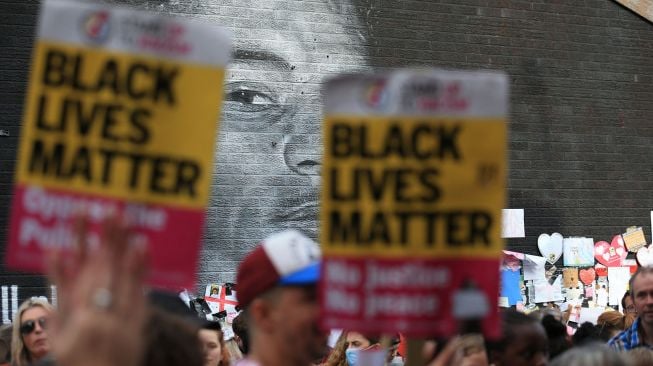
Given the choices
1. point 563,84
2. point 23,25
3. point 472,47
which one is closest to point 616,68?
point 563,84

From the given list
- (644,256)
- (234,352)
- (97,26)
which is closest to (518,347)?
(97,26)

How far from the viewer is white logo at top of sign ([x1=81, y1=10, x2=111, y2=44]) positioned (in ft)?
8.39

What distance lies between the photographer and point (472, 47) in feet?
41.7

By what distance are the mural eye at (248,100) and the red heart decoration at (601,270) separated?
4710 millimetres

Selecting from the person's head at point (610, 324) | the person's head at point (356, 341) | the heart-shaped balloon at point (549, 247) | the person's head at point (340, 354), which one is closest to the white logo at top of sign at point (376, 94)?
the person's head at point (340, 354)

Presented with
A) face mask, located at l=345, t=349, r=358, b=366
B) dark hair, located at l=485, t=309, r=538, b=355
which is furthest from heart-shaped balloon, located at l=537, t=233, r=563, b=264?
dark hair, located at l=485, t=309, r=538, b=355

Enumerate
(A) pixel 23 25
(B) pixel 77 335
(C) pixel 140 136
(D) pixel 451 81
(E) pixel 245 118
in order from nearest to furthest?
1. (B) pixel 77 335
2. (C) pixel 140 136
3. (D) pixel 451 81
4. (A) pixel 23 25
5. (E) pixel 245 118

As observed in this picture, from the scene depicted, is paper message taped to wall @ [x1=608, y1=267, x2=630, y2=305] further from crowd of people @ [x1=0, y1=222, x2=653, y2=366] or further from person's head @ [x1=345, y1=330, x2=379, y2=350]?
crowd of people @ [x1=0, y1=222, x2=653, y2=366]

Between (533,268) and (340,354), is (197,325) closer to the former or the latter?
(340,354)

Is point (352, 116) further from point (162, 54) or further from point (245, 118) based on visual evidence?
point (245, 118)

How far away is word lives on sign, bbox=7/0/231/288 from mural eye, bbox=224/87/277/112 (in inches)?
352

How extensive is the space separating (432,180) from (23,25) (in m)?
8.89

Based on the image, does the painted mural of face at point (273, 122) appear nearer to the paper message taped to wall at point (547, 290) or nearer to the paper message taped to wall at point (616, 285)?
the paper message taped to wall at point (547, 290)

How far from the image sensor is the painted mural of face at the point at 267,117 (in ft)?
37.5
